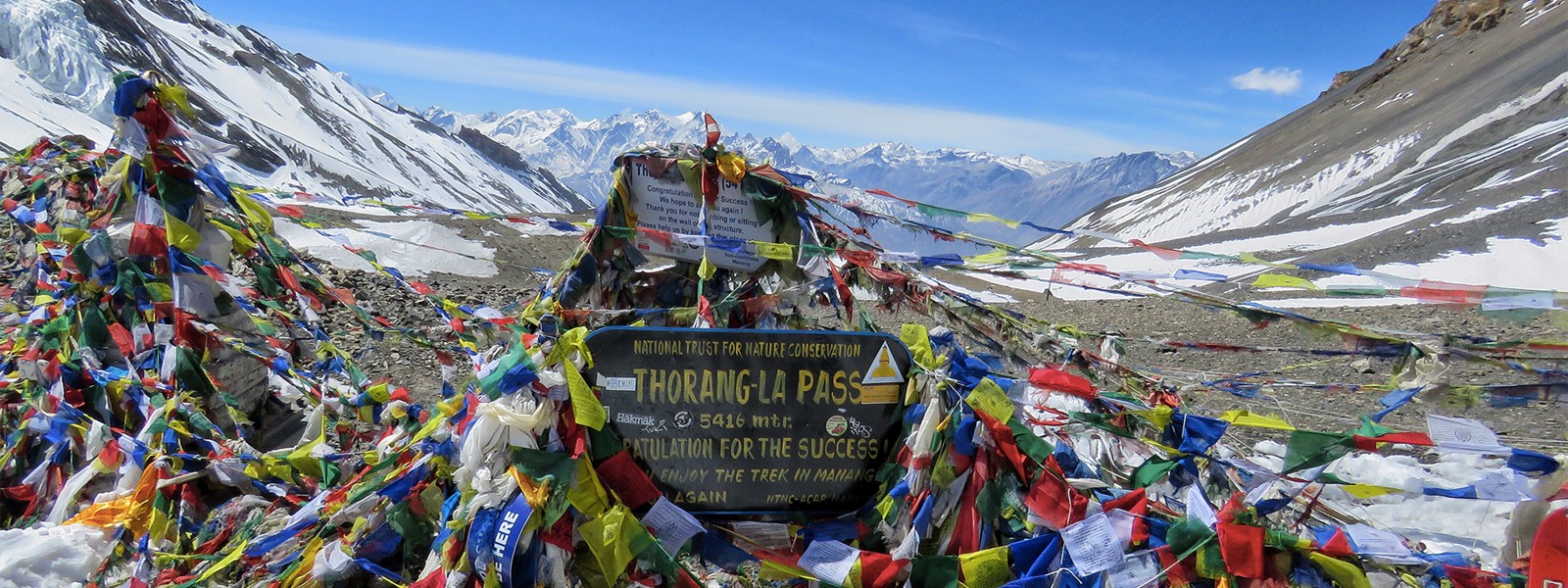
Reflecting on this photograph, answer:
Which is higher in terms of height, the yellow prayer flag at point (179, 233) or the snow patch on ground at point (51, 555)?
the yellow prayer flag at point (179, 233)

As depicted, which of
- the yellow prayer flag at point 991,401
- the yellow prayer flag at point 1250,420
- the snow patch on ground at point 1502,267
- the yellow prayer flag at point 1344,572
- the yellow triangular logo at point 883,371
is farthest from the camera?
the snow patch on ground at point 1502,267

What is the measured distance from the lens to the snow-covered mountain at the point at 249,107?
96125 mm

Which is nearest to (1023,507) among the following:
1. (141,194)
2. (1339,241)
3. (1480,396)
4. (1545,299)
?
Result: (1480,396)

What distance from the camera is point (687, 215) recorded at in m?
5.83

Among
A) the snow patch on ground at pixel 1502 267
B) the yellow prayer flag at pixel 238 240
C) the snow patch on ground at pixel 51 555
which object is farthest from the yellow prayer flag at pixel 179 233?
the snow patch on ground at pixel 1502 267

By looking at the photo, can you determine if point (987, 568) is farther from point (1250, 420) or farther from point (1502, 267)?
point (1502, 267)

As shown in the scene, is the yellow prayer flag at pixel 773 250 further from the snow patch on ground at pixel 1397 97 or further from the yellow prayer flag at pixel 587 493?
the snow patch on ground at pixel 1397 97

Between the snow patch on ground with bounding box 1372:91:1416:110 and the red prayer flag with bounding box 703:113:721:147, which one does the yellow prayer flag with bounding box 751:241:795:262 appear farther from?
the snow patch on ground with bounding box 1372:91:1416:110

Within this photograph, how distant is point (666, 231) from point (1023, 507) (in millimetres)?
2968

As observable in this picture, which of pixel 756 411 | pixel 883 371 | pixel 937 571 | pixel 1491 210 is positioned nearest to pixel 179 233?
pixel 756 411

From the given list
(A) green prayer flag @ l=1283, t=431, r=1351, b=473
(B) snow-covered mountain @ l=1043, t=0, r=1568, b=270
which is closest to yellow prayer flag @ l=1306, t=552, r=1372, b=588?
(A) green prayer flag @ l=1283, t=431, r=1351, b=473

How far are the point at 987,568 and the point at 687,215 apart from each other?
3032mm

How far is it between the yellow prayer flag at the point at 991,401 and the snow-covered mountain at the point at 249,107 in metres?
63.1

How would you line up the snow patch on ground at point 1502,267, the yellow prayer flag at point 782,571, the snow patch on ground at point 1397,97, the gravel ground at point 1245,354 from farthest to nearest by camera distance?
1. the snow patch on ground at point 1397,97
2. the snow patch on ground at point 1502,267
3. the gravel ground at point 1245,354
4. the yellow prayer flag at point 782,571
